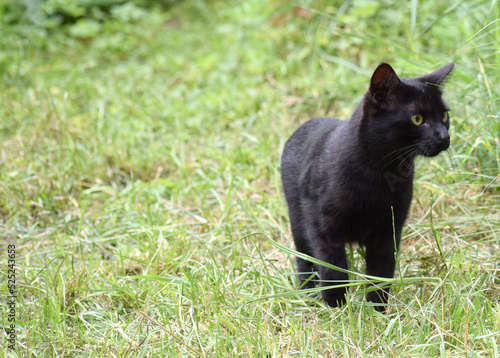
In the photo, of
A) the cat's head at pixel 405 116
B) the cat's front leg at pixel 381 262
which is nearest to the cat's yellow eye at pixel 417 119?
the cat's head at pixel 405 116

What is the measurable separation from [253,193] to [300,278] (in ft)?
2.92

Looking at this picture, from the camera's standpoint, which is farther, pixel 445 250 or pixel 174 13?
pixel 174 13

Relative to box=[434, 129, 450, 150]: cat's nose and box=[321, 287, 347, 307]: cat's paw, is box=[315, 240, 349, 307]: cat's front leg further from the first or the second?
box=[434, 129, 450, 150]: cat's nose

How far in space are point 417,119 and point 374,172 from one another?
0.25 meters

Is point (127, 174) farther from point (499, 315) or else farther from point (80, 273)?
point (499, 315)

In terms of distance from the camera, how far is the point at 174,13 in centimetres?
617

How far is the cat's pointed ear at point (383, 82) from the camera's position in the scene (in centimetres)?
197

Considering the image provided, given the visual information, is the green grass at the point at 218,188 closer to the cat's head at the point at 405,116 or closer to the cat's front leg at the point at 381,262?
the cat's front leg at the point at 381,262

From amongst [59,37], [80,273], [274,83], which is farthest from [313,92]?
[59,37]

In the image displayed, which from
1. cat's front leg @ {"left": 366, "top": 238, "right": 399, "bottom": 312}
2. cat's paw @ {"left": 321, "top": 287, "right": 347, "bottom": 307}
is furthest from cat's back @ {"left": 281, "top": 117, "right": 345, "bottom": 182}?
cat's paw @ {"left": 321, "top": 287, "right": 347, "bottom": 307}

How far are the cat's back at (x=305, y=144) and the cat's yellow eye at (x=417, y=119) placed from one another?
13.7 inches

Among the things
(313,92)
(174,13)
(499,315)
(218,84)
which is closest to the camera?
(499,315)

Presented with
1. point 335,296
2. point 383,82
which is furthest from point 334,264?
point 383,82

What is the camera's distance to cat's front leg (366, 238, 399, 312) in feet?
7.09
